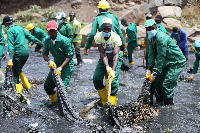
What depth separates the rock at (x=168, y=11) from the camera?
51.1 ft

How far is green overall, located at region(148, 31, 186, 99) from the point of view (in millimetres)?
4328

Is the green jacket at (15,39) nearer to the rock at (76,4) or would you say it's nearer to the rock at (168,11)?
the rock at (168,11)

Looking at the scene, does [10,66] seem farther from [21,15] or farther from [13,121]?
[21,15]

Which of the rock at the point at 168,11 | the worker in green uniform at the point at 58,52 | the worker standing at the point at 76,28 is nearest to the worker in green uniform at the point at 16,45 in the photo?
the worker in green uniform at the point at 58,52

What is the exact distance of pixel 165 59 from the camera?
4.58 metres

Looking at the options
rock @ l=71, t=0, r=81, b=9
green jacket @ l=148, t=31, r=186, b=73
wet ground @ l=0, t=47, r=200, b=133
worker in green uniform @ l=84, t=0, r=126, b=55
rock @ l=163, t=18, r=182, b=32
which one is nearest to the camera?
wet ground @ l=0, t=47, r=200, b=133

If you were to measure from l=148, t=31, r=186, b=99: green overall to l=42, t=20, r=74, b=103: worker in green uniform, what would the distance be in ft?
5.20

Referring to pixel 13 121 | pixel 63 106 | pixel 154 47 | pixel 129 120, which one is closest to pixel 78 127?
pixel 63 106

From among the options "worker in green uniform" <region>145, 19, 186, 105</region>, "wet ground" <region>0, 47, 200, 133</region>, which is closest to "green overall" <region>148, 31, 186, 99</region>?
"worker in green uniform" <region>145, 19, 186, 105</region>

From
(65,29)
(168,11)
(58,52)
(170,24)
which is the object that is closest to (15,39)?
(58,52)

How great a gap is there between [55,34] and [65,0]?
20034mm

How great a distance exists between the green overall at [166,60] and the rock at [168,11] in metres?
11.6

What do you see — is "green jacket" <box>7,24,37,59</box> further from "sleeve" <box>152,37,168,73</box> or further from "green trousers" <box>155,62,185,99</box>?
"green trousers" <box>155,62,185,99</box>

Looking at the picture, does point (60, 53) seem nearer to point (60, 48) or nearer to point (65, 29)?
point (60, 48)
